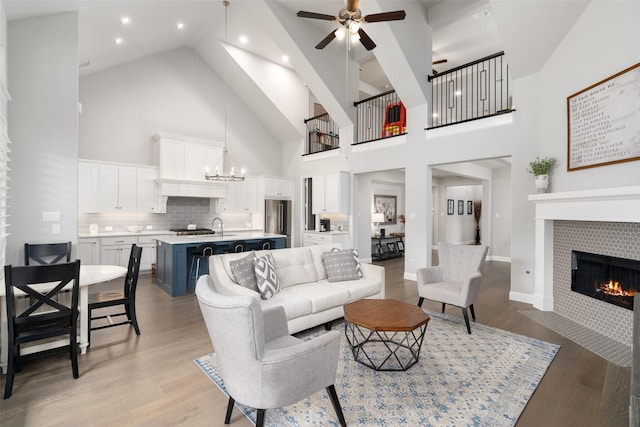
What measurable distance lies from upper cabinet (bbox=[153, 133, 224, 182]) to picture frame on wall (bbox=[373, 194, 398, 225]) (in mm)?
4677

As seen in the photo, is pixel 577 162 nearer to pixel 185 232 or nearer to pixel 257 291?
pixel 257 291

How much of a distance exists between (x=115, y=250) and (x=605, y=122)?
25.5 ft

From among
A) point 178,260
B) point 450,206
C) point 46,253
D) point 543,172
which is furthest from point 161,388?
point 450,206

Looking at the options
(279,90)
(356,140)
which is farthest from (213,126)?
(356,140)

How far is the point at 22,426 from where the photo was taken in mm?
1928

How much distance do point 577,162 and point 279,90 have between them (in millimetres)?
6570

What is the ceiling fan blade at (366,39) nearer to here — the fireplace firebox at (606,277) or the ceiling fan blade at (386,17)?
the ceiling fan blade at (386,17)

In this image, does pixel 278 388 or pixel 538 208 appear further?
pixel 538 208

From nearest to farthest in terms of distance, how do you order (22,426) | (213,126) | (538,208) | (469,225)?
1. (22,426)
2. (538,208)
3. (213,126)
4. (469,225)

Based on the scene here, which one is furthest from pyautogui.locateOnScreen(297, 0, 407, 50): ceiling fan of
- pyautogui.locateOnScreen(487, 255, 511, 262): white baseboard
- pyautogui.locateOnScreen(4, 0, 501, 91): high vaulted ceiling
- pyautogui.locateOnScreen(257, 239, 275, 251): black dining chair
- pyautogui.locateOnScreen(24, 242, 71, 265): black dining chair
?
pyautogui.locateOnScreen(487, 255, 511, 262): white baseboard

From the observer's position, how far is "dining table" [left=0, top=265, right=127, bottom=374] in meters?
2.52

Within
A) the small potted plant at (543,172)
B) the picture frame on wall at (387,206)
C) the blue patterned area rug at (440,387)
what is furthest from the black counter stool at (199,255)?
the picture frame on wall at (387,206)

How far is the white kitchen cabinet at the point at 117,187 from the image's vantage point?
604cm

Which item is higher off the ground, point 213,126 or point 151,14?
point 151,14
